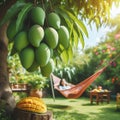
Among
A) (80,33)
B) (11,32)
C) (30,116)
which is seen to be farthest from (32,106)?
(11,32)

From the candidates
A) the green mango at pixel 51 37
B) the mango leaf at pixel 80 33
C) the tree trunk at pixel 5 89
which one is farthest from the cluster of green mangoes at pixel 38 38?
the tree trunk at pixel 5 89

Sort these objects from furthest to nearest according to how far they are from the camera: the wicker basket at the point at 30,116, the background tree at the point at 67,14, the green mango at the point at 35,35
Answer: the wicker basket at the point at 30,116
the background tree at the point at 67,14
the green mango at the point at 35,35

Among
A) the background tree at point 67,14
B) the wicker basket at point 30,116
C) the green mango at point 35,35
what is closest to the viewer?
the green mango at point 35,35

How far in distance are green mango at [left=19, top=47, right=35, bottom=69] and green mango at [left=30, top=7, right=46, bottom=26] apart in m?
0.09

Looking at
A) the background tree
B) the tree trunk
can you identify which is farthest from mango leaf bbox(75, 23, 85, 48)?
the tree trunk

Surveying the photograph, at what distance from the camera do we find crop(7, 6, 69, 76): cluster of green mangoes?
3.37ft

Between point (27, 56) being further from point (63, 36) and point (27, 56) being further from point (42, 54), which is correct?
point (63, 36)

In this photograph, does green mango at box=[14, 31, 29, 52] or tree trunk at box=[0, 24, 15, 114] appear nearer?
green mango at box=[14, 31, 29, 52]

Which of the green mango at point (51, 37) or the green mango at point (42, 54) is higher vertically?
the green mango at point (51, 37)

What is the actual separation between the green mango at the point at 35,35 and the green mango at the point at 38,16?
23 mm

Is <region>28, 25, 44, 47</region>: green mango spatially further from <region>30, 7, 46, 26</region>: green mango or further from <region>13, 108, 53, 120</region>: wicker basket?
<region>13, 108, 53, 120</region>: wicker basket

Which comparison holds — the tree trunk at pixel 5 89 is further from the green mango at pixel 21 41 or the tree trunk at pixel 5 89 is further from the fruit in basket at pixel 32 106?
the green mango at pixel 21 41

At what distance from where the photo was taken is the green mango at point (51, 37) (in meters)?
1.04

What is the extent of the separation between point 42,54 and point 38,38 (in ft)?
0.16
